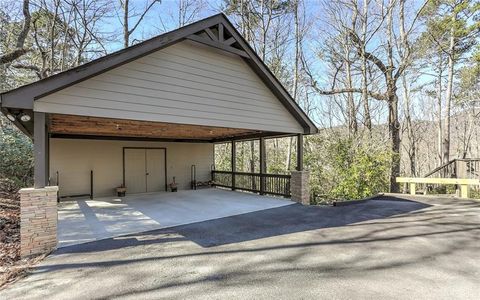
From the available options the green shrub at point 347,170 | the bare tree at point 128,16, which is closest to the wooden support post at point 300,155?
the green shrub at point 347,170

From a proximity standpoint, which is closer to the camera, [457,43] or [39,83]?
[39,83]

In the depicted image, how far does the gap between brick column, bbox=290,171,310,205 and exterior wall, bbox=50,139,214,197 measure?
624cm

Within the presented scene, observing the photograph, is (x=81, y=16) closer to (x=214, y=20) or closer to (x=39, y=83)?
(x=214, y=20)

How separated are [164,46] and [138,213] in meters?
4.46

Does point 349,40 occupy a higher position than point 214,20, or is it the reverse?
point 349,40

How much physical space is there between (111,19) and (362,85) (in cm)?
1358

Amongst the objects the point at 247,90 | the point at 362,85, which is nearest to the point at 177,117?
the point at 247,90

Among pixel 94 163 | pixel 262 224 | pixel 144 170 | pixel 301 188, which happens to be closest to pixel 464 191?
pixel 301 188

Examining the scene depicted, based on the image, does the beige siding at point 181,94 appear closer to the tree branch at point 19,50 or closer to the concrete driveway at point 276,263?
the concrete driveway at point 276,263

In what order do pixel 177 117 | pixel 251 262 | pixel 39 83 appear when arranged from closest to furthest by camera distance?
pixel 251 262
pixel 39 83
pixel 177 117

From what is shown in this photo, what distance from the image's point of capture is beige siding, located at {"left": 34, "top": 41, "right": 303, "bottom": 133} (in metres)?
5.16

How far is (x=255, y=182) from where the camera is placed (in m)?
11.4

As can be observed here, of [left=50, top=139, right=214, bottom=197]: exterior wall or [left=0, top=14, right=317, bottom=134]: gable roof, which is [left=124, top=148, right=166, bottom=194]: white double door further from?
→ [left=0, top=14, right=317, bottom=134]: gable roof

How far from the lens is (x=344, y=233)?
5.36 meters
